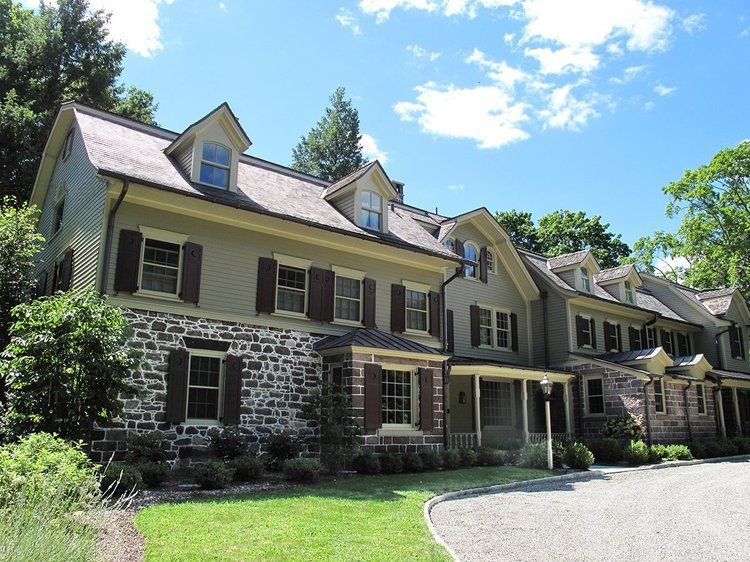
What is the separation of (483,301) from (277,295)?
10452mm

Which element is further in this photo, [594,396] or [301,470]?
[594,396]

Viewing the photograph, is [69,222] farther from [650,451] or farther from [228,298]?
[650,451]

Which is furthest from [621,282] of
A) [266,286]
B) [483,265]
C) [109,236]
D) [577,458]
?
[109,236]

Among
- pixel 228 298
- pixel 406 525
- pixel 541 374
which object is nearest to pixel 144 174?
pixel 228 298

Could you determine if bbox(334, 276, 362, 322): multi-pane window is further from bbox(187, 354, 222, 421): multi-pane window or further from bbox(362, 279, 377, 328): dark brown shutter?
bbox(187, 354, 222, 421): multi-pane window

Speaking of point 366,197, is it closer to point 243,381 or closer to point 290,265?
point 290,265

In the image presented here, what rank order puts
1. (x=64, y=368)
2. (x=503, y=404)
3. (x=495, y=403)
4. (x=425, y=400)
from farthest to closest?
(x=503, y=404) < (x=495, y=403) < (x=425, y=400) < (x=64, y=368)

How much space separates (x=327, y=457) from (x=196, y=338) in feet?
13.7

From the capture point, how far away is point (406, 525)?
27.7 ft

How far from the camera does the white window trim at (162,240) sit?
13.6 meters

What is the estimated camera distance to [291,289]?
16.2 meters

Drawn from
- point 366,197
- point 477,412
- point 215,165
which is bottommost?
point 477,412

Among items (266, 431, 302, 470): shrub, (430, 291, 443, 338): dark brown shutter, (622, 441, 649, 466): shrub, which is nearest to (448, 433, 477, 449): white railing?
(430, 291, 443, 338): dark brown shutter

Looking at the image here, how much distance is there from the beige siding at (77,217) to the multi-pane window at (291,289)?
14.7 feet
